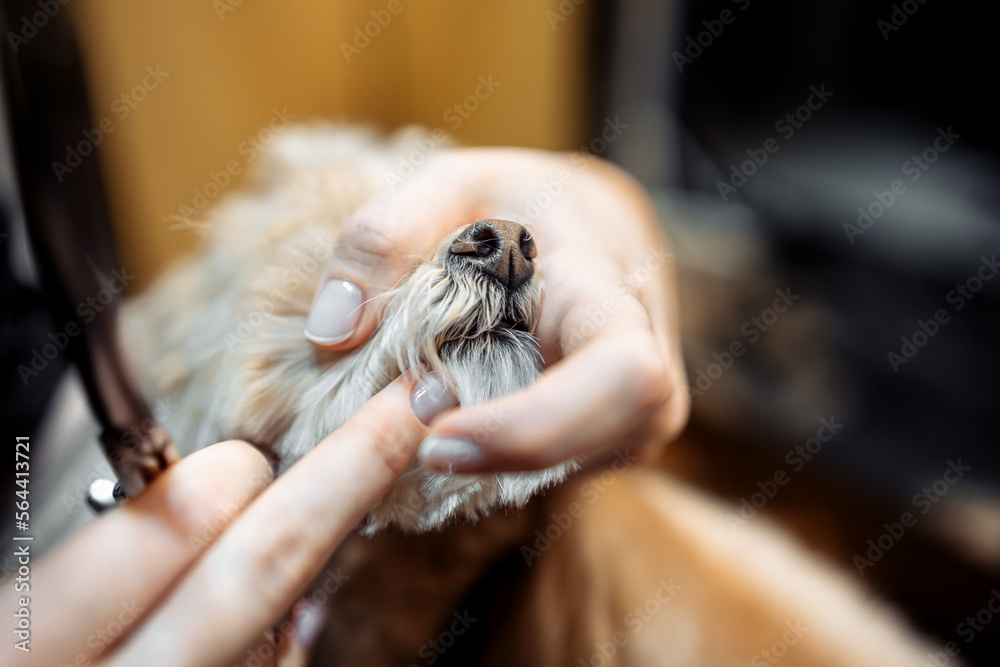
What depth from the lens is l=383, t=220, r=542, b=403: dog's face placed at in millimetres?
465

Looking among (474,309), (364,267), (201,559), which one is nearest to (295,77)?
(364,267)

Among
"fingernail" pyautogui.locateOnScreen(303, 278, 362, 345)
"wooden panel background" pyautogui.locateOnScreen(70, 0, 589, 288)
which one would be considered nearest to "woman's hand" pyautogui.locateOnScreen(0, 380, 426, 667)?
"fingernail" pyautogui.locateOnScreen(303, 278, 362, 345)

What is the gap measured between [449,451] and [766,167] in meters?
1.18

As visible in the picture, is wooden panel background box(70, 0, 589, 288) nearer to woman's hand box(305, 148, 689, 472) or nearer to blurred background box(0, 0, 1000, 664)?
blurred background box(0, 0, 1000, 664)

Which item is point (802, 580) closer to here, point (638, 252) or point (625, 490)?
point (625, 490)

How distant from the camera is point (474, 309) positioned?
18.6 inches

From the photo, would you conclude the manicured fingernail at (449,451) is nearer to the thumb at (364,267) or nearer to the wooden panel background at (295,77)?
the thumb at (364,267)

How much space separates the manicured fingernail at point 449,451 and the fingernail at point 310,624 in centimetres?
36

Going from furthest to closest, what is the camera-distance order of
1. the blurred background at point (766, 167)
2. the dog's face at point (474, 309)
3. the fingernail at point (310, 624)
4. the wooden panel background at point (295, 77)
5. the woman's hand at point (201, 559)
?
the blurred background at point (766, 167) < the wooden panel background at point (295, 77) < the fingernail at point (310, 624) < the dog's face at point (474, 309) < the woman's hand at point (201, 559)

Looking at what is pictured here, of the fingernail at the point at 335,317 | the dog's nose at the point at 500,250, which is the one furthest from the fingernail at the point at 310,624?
the dog's nose at the point at 500,250

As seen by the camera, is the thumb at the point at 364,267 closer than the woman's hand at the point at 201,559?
No

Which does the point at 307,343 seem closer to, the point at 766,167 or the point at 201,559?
the point at 201,559

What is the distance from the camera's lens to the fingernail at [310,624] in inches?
24.5

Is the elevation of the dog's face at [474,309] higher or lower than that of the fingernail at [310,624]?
higher
